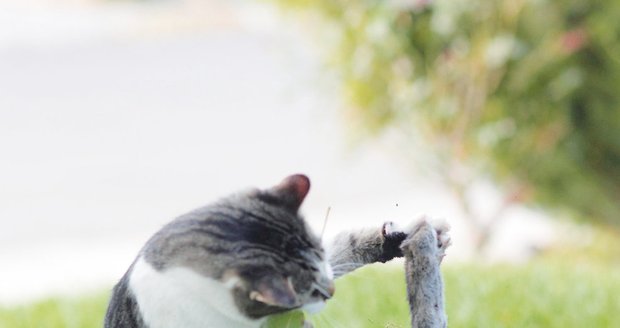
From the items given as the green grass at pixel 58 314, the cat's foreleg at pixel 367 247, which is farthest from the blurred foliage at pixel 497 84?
the cat's foreleg at pixel 367 247

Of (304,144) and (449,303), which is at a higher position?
(304,144)

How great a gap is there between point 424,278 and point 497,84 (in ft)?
10.2

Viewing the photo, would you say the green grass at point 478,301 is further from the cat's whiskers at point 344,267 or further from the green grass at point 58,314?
the cat's whiskers at point 344,267

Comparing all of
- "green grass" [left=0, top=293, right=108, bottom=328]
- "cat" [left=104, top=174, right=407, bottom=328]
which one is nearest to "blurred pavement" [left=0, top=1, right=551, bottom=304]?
"green grass" [left=0, top=293, right=108, bottom=328]

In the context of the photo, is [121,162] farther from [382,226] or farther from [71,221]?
[382,226]

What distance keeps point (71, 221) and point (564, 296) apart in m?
3.55

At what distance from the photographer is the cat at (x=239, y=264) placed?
4.09ft

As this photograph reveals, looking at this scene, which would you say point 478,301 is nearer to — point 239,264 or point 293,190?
point 293,190

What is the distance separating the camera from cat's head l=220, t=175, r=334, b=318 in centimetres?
123

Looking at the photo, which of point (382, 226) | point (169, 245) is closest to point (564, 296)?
point (382, 226)

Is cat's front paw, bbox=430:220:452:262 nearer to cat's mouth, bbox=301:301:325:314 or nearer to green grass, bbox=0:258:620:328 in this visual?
cat's mouth, bbox=301:301:325:314

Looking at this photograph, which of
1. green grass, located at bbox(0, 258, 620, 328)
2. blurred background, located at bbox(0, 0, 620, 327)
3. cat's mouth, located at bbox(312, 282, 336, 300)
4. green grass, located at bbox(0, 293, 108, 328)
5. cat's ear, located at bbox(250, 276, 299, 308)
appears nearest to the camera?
cat's ear, located at bbox(250, 276, 299, 308)

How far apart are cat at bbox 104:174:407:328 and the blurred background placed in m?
0.12

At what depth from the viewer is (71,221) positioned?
5566 millimetres
